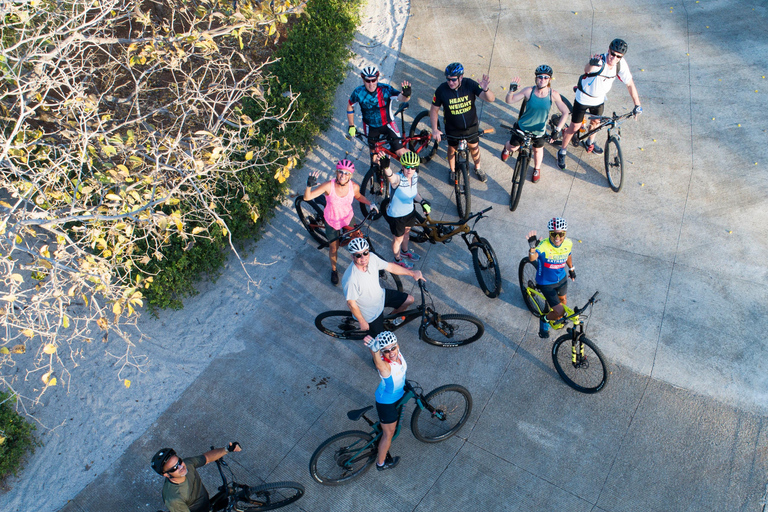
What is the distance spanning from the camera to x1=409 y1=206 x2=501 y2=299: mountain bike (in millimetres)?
7141

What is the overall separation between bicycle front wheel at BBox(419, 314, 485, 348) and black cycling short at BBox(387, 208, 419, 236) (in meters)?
1.44

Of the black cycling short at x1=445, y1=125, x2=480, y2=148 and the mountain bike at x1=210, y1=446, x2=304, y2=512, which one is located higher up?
the black cycling short at x1=445, y1=125, x2=480, y2=148

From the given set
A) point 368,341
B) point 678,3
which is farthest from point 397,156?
point 678,3

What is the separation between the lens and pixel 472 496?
577 centimetres

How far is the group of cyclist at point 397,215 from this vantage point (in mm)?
5035

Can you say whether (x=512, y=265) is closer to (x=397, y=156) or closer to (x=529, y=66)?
(x=397, y=156)

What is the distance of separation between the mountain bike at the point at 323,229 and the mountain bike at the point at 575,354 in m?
1.93

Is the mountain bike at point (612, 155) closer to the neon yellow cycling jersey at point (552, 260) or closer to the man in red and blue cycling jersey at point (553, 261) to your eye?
the man in red and blue cycling jersey at point (553, 261)

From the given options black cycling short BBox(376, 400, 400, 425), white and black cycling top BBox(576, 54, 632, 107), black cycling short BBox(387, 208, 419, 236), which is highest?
white and black cycling top BBox(576, 54, 632, 107)

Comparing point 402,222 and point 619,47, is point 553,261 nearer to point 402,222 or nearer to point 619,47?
point 402,222

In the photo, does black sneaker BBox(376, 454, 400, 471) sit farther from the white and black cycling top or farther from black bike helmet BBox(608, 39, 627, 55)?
black bike helmet BBox(608, 39, 627, 55)

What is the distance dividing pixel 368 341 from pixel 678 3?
446 inches

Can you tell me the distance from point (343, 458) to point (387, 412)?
2.96 ft

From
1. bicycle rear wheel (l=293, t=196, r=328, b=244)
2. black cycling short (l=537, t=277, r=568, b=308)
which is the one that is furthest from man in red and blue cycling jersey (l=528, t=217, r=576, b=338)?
bicycle rear wheel (l=293, t=196, r=328, b=244)
